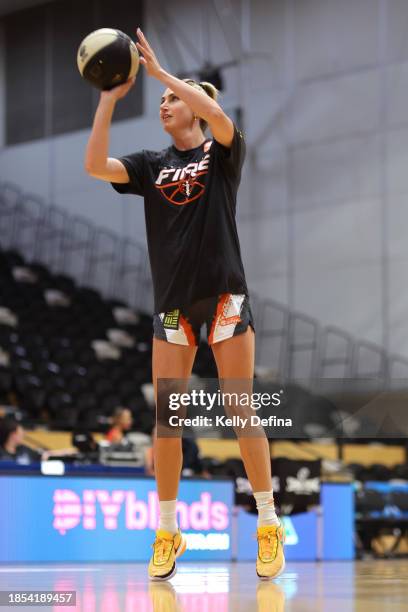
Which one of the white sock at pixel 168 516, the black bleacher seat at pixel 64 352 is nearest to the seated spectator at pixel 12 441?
the black bleacher seat at pixel 64 352

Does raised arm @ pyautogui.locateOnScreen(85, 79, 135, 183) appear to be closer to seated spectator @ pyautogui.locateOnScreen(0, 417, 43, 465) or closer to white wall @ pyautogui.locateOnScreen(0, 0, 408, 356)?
seated spectator @ pyautogui.locateOnScreen(0, 417, 43, 465)

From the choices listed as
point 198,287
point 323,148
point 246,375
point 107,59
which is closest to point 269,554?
point 246,375

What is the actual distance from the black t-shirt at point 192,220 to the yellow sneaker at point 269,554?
2.81ft

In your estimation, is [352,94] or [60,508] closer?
[60,508]

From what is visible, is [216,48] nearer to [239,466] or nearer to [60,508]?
[239,466]

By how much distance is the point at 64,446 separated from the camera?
11.4 metres

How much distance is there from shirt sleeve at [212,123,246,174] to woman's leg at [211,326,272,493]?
609 millimetres

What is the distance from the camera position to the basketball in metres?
3.42

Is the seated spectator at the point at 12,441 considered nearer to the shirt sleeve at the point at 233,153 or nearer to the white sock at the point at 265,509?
the white sock at the point at 265,509

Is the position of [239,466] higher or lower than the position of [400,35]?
lower

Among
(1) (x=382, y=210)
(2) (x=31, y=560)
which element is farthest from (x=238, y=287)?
(1) (x=382, y=210)

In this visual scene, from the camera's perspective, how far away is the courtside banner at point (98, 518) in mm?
6891

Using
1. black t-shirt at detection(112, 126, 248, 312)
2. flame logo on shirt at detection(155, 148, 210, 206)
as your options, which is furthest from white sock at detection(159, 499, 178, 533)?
flame logo on shirt at detection(155, 148, 210, 206)

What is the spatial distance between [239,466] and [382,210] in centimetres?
721
